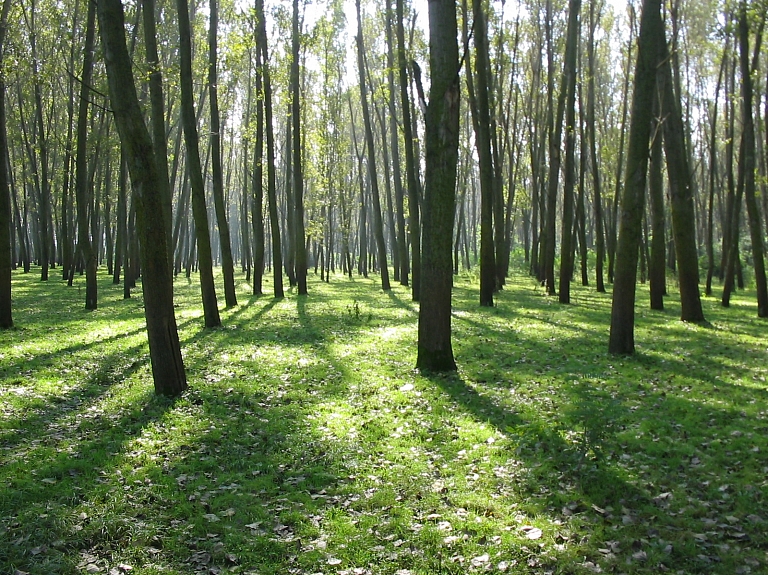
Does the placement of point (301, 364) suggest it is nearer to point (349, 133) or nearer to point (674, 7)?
point (674, 7)

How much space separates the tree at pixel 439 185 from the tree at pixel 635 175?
128 inches

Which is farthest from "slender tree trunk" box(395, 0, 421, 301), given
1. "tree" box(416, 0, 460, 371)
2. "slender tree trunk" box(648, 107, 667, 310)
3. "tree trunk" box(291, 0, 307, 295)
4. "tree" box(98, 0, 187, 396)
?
"tree" box(98, 0, 187, 396)

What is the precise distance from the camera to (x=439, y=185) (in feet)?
30.2

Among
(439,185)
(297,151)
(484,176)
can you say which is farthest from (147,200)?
(297,151)

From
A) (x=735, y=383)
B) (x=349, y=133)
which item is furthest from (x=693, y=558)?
(x=349, y=133)

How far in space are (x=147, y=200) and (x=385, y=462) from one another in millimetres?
4685

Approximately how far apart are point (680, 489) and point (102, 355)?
9821 millimetres

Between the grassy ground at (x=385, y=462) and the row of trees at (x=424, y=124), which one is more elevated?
the row of trees at (x=424, y=124)

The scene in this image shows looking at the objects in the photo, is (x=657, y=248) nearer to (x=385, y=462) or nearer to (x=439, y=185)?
(x=439, y=185)

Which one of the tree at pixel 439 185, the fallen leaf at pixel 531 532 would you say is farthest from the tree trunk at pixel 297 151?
the fallen leaf at pixel 531 532

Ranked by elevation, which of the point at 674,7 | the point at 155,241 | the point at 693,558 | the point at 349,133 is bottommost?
the point at 693,558

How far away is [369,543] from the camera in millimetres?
4418

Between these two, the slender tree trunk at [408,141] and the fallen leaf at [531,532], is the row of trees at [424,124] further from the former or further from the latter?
the fallen leaf at [531,532]

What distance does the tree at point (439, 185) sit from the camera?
29.2 feet
